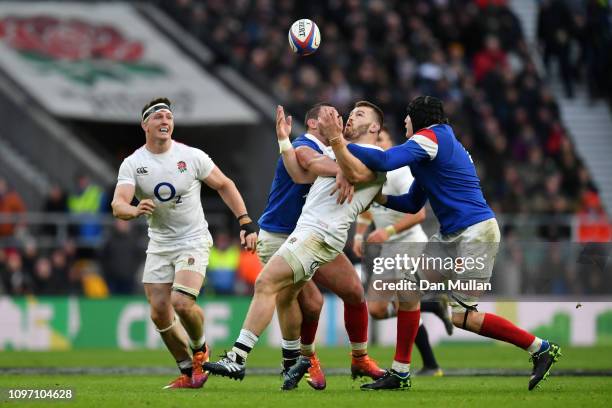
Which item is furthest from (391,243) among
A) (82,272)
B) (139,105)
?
(139,105)

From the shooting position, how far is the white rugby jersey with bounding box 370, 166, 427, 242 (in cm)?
1525

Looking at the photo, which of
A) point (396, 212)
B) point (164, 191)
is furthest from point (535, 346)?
point (396, 212)

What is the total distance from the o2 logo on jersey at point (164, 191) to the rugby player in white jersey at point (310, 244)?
1.63m

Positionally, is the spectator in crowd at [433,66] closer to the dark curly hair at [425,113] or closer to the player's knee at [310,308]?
the player's knee at [310,308]

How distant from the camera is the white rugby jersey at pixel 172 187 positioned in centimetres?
1305

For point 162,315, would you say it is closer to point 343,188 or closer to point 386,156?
point 343,188

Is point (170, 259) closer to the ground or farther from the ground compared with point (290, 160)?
closer to the ground

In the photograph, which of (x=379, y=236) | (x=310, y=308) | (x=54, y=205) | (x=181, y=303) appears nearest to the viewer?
(x=181, y=303)

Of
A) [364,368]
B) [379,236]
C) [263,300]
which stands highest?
[379,236]

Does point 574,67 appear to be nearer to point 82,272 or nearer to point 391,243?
point 82,272

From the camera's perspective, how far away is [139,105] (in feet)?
93.4

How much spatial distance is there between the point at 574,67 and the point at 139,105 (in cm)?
1064

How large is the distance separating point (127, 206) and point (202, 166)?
1135mm

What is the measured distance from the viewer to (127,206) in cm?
1238
